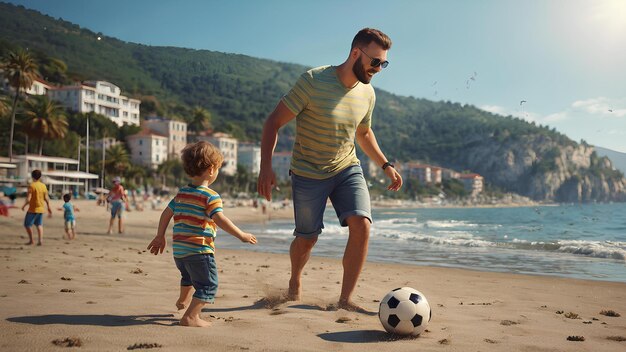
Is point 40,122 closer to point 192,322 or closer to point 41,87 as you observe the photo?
point 41,87

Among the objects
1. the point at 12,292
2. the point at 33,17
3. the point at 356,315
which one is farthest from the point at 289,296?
the point at 33,17

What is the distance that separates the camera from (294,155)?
447 cm

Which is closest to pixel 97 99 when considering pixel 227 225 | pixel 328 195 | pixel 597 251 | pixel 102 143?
pixel 102 143

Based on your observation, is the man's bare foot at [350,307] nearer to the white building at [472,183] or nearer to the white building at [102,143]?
the white building at [102,143]

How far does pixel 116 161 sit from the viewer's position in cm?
Result: 7225

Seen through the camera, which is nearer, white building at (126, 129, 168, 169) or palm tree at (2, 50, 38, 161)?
palm tree at (2, 50, 38, 161)

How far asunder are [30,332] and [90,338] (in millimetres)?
402

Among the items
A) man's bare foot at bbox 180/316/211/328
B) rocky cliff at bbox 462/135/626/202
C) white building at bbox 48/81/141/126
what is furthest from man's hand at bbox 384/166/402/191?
rocky cliff at bbox 462/135/626/202

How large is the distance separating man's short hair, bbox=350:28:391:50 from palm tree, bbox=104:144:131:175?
7252cm

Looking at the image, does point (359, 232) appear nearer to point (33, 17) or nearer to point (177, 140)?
point (33, 17)

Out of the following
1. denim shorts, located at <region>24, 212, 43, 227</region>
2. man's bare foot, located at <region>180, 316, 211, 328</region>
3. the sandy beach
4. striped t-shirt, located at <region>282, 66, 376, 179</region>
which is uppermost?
striped t-shirt, located at <region>282, 66, 376, 179</region>

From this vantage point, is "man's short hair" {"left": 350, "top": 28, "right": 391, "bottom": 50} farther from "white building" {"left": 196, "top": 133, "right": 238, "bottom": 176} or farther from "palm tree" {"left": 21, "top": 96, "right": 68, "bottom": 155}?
"white building" {"left": 196, "top": 133, "right": 238, "bottom": 176}

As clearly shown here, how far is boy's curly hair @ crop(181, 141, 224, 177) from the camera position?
11.8ft

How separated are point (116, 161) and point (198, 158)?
7349 centimetres
